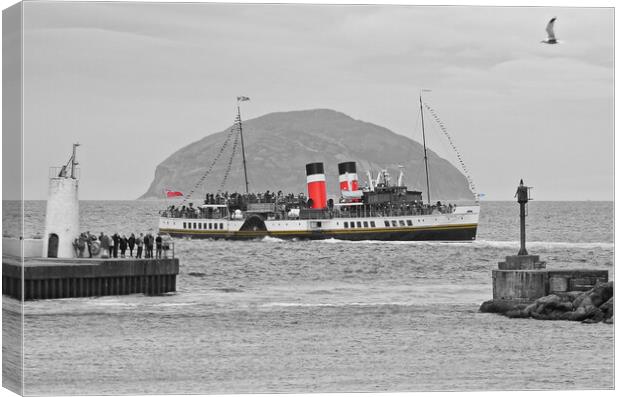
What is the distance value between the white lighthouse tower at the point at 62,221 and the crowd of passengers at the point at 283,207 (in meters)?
28.6

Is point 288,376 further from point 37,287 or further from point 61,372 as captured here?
point 37,287

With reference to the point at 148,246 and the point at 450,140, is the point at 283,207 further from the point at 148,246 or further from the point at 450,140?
the point at 450,140

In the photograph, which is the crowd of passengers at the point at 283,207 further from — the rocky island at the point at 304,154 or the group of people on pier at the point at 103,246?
the group of people on pier at the point at 103,246

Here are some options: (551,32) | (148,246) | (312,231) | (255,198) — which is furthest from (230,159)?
(551,32)

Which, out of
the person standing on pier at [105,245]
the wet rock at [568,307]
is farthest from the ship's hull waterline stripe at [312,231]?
the wet rock at [568,307]

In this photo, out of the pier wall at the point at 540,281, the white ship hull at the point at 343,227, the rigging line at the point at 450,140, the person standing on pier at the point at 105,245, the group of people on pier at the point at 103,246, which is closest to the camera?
the rigging line at the point at 450,140

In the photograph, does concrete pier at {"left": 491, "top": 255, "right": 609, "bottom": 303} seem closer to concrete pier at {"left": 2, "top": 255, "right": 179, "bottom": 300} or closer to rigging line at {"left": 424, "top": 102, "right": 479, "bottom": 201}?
rigging line at {"left": 424, "top": 102, "right": 479, "bottom": 201}

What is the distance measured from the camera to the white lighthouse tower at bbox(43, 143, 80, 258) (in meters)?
30.4

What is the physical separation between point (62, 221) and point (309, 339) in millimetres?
6533

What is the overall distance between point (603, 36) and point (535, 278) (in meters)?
7.01

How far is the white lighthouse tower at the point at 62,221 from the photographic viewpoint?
30.4 meters

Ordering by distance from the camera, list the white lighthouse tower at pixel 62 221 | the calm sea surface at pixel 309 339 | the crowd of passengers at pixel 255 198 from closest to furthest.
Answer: the calm sea surface at pixel 309 339
the white lighthouse tower at pixel 62 221
the crowd of passengers at pixel 255 198

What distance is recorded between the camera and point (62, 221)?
104 ft

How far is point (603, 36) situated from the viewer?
28031 mm
